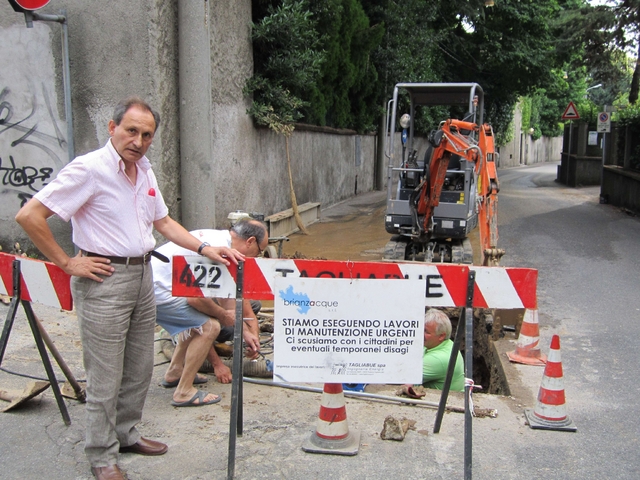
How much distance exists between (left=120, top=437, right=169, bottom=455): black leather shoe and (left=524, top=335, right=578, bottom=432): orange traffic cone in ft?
7.78

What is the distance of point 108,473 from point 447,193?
731cm

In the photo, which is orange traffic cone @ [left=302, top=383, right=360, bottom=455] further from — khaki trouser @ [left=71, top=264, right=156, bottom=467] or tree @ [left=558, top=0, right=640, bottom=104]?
tree @ [left=558, top=0, right=640, bottom=104]

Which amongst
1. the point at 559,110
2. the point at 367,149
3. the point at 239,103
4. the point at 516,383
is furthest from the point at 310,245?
the point at 559,110

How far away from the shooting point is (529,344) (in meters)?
5.52

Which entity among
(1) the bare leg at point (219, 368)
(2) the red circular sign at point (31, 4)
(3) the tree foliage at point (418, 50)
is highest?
(3) the tree foliage at point (418, 50)

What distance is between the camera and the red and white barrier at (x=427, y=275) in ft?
11.2

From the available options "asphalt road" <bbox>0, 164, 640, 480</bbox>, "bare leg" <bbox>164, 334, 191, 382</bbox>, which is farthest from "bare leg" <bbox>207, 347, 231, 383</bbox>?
"bare leg" <bbox>164, 334, 191, 382</bbox>

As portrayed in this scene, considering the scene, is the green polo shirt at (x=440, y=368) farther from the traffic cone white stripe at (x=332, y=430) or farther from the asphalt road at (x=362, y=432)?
the traffic cone white stripe at (x=332, y=430)

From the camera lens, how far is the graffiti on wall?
25.1 feet

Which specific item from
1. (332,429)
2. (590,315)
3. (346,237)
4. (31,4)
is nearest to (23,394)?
(332,429)

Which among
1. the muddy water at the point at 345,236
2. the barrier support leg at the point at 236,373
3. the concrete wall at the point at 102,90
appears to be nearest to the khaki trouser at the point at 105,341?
the barrier support leg at the point at 236,373

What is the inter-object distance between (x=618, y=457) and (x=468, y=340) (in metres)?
1.39

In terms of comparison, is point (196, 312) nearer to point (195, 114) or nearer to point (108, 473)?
point (108, 473)

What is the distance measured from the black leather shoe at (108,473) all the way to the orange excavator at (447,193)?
555cm
